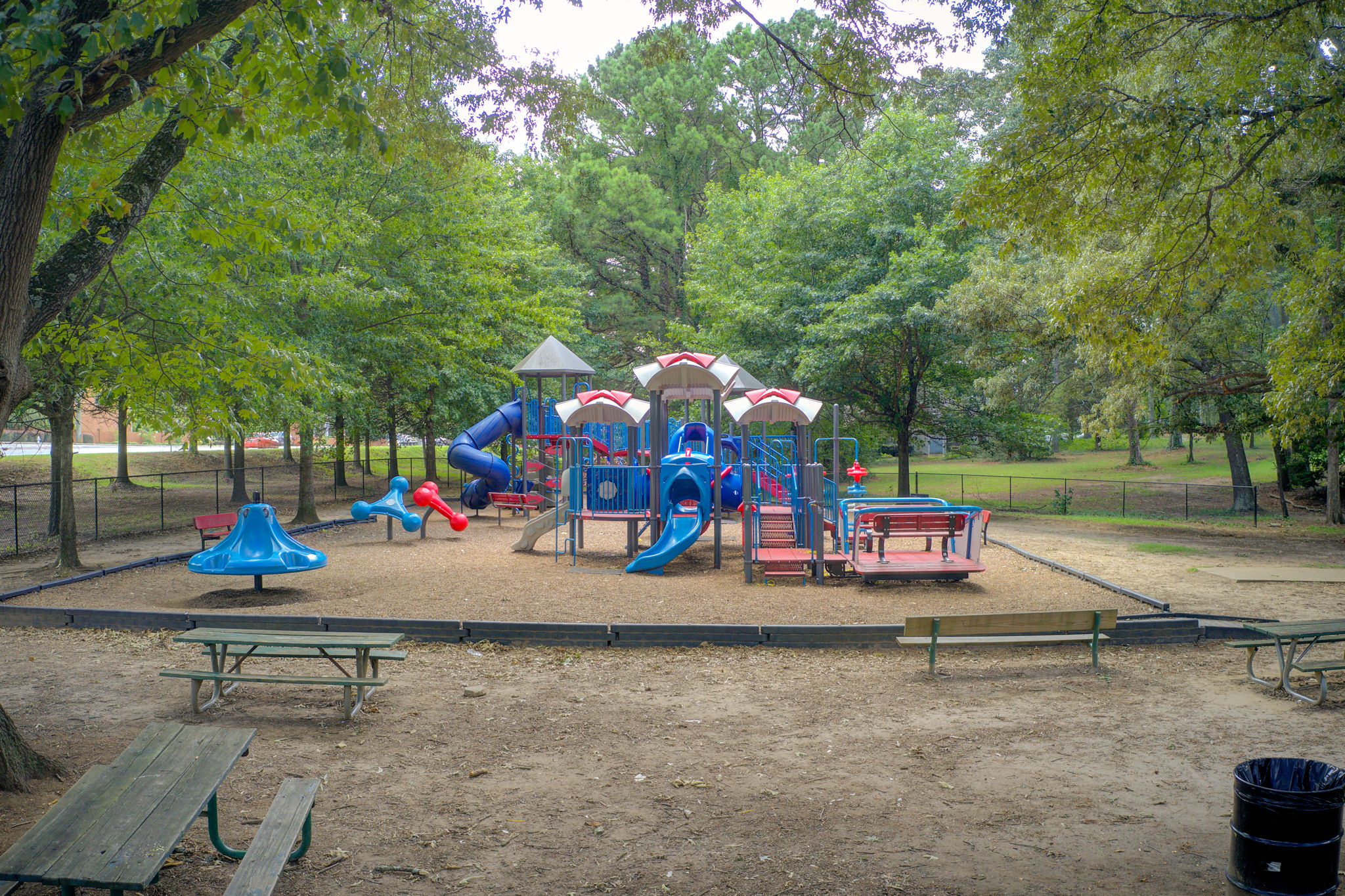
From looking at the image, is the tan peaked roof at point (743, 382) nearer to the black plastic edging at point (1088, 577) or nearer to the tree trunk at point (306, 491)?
the black plastic edging at point (1088, 577)

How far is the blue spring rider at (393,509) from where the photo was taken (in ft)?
57.1

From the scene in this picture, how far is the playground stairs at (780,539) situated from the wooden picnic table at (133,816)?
9146mm

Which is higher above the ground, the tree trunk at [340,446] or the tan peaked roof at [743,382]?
the tan peaked roof at [743,382]

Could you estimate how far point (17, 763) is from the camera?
5.04m

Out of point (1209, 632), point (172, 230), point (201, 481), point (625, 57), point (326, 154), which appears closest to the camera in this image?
point (1209, 632)

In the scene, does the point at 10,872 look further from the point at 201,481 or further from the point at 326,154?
the point at 201,481

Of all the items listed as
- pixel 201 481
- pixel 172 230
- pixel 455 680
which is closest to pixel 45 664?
pixel 455 680

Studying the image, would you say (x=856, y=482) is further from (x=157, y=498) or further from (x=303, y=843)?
(x=157, y=498)

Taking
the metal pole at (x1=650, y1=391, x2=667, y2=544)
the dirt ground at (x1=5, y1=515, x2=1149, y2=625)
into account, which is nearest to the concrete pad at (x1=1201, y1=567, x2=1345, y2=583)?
the dirt ground at (x1=5, y1=515, x2=1149, y2=625)

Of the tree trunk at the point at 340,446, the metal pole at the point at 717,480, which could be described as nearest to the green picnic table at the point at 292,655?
the metal pole at the point at 717,480

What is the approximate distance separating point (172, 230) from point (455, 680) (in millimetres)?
9841

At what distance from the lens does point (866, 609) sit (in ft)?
35.3

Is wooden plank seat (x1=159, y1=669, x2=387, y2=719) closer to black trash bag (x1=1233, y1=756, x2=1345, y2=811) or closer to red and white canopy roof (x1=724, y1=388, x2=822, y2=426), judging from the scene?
black trash bag (x1=1233, y1=756, x2=1345, y2=811)

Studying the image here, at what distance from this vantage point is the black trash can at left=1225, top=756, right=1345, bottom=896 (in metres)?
3.54
